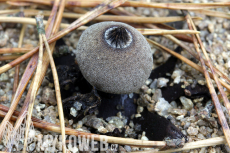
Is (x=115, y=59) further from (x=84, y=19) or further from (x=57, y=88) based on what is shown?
(x=84, y=19)

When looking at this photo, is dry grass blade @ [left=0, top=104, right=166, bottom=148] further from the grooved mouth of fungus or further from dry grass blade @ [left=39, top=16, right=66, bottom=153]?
the grooved mouth of fungus

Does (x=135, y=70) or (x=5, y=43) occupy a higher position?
(x=5, y=43)

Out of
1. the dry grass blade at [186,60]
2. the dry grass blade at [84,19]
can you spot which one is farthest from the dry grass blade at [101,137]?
the dry grass blade at [186,60]

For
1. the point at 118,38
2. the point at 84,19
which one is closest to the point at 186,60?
the point at 118,38

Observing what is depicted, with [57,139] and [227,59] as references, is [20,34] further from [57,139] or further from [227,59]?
[227,59]

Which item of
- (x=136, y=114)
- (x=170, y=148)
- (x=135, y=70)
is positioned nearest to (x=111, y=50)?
(x=135, y=70)

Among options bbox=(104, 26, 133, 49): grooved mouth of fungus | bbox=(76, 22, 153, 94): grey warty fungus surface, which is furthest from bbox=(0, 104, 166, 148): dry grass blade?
bbox=(104, 26, 133, 49): grooved mouth of fungus

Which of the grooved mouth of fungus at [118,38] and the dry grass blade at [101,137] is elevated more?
the grooved mouth of fungus at [118,38]

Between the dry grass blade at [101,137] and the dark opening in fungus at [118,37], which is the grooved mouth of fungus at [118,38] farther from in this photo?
the dry grass blade at [101,137]
